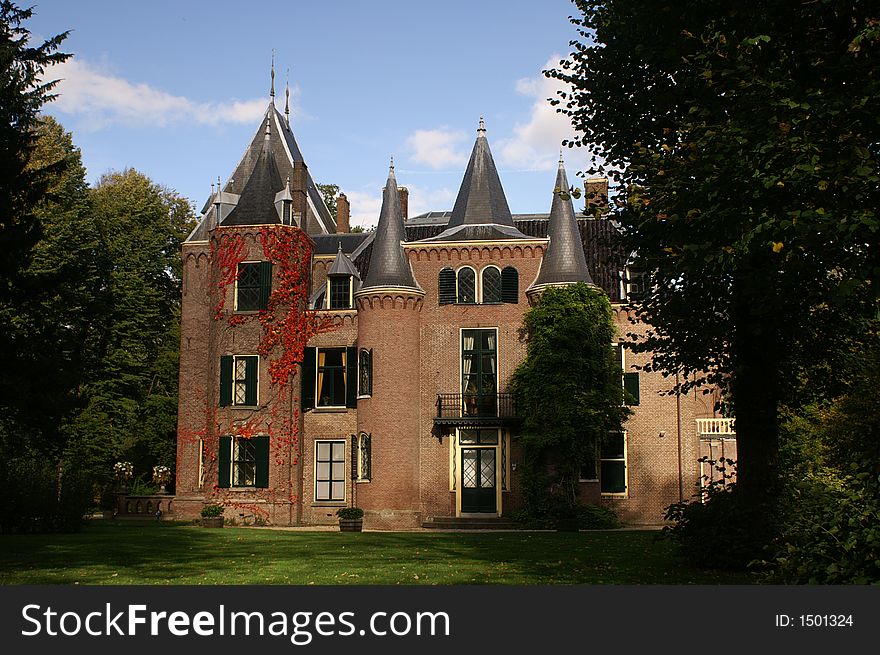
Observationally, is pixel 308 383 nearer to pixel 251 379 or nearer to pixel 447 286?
pixel 251 379

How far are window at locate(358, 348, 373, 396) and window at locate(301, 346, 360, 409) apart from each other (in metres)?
0.99

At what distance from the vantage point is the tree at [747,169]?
10203 millimetres

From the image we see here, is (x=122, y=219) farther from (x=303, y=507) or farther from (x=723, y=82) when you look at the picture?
(x=723, y=82)

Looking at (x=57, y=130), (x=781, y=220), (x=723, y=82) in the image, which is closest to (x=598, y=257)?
(x=723, y=82)

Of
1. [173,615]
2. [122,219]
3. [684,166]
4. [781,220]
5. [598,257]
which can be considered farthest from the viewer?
[122,219]

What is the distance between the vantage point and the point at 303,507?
106 ft

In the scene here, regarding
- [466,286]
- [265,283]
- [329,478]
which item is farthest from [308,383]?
[466,286]

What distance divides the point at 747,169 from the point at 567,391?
1930cm

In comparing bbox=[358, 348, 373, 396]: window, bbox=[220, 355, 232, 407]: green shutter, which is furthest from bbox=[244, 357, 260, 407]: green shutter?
bbox=[358, 348, 373, 396]: window

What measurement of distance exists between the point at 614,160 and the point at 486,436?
16.1 m

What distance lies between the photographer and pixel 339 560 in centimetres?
1683

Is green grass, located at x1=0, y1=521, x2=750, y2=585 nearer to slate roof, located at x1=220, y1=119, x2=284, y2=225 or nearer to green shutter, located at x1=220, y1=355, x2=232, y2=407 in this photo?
green shutter, located at x1=220, y1=355, x2=232, y2=407

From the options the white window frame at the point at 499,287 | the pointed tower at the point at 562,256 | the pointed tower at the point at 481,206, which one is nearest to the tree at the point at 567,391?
the pointed tower at the point at 562,256

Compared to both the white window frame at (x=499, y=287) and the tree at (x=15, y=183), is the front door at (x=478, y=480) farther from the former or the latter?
the tree at (x=15, y=183)
